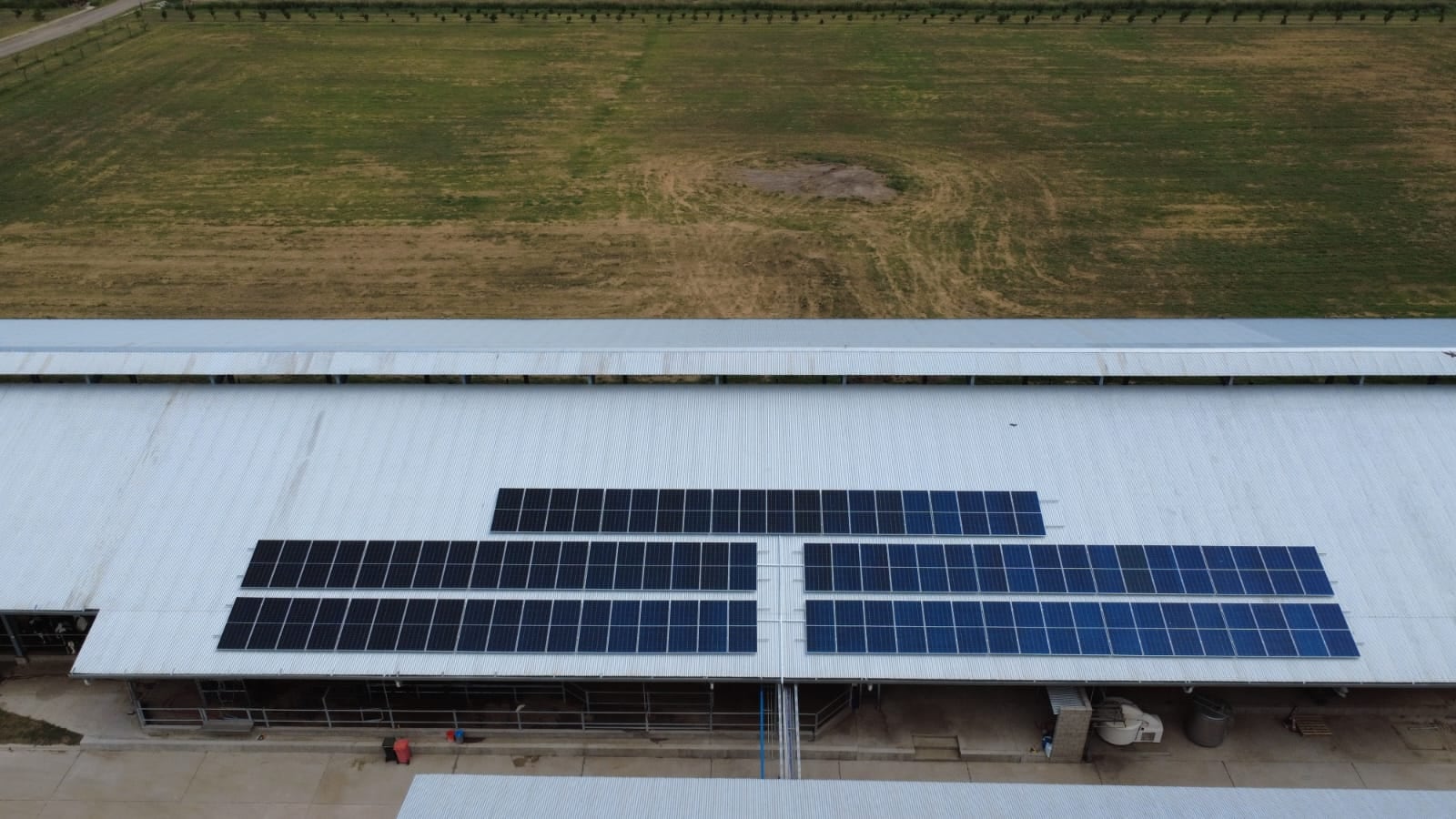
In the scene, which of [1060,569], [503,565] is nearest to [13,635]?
[503,565]

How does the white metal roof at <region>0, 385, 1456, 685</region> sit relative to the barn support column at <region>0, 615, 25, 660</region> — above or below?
above

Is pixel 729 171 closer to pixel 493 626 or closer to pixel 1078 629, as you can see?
pixel 493 626

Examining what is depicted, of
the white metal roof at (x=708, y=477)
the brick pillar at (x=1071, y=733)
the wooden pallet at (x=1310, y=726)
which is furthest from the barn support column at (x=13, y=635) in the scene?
the wooden pallet at (x=1310, y=726)

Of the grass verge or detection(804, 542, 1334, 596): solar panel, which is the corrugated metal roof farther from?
the grass verge

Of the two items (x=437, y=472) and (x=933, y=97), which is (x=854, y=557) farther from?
(x=933, y=97)

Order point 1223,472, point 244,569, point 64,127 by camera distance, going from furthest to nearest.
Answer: point 64,127, point 1223,472, point 244,569

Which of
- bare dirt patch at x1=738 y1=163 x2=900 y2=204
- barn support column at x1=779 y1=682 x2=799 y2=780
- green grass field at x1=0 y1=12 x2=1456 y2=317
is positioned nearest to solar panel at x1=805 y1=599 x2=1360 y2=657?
barn support column at x1=779 y1=682 x2=799 y2=780

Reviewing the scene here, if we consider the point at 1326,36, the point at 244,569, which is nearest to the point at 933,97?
the point at 1326,36
